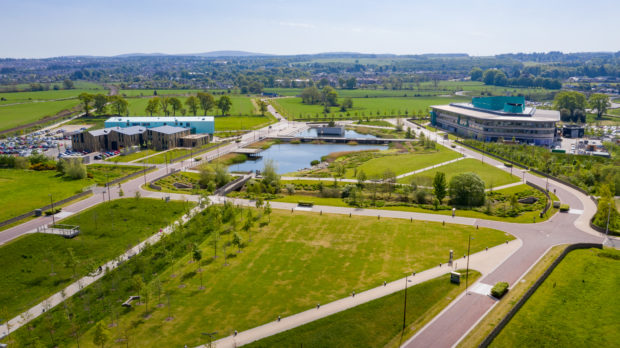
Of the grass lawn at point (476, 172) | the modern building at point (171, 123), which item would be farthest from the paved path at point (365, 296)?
the modern building at point (171, 123)

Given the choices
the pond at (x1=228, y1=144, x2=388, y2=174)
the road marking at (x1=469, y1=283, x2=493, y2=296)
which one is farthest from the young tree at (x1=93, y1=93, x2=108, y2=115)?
the road marking at (x1=469, y1=283, x2=493, y2=296)

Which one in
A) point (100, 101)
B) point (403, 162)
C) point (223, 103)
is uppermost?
point (100, 101)

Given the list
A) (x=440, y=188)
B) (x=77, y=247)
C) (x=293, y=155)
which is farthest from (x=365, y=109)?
(x=77, y=247)

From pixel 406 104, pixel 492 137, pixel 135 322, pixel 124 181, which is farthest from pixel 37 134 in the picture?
pixel 406 104

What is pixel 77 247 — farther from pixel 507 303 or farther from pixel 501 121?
pixel 501 121

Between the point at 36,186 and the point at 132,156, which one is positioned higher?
the point at 132,156

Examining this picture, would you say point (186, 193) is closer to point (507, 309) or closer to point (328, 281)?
point (328, 281)
